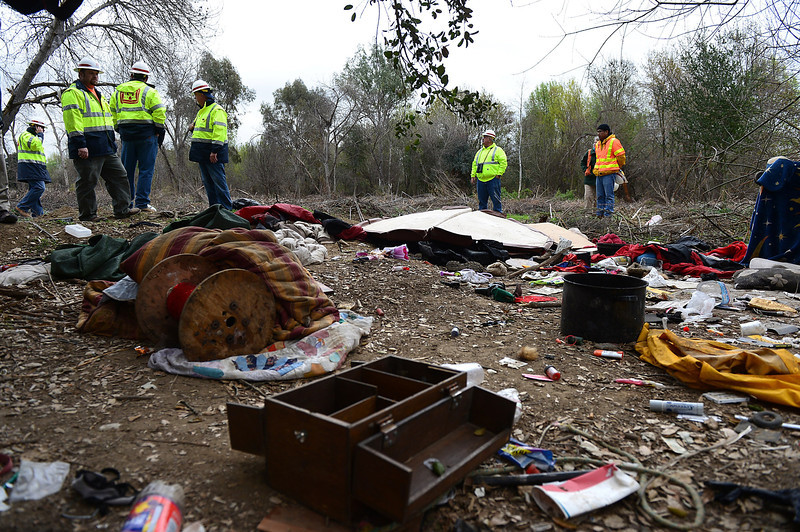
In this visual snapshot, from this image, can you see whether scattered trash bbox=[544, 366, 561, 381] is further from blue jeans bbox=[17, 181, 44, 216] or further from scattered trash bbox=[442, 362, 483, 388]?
blue jeans bbox=[17, 181, 44, 216]

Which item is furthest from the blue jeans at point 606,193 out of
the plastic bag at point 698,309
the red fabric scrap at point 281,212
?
the red fabric scrap at point 281,212

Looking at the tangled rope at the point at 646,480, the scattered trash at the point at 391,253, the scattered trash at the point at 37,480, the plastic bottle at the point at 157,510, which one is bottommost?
the tangled rope at the point at 646,480

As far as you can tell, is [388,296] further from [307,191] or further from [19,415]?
[307,191]

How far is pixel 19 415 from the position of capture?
6.62ft

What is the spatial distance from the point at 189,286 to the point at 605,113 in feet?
62.2

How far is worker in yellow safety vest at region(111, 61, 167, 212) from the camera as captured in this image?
21.6 feet

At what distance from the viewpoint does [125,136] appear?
668cm

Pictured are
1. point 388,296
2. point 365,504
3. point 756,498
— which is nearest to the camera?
point 365,504

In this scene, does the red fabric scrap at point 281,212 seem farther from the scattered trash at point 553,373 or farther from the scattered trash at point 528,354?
the scattered trash at point 553,373

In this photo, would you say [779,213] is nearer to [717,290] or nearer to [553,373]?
[717,290]

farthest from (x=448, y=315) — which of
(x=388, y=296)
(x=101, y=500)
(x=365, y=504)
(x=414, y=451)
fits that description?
(x=101, y=500)

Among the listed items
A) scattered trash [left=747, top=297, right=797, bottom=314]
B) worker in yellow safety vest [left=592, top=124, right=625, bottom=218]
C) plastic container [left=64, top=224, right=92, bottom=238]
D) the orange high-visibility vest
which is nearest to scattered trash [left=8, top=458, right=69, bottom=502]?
plastic container [left=64, top=224, right=92, bottom=238]

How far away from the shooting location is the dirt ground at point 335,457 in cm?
155

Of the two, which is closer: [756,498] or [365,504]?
[365,504]
